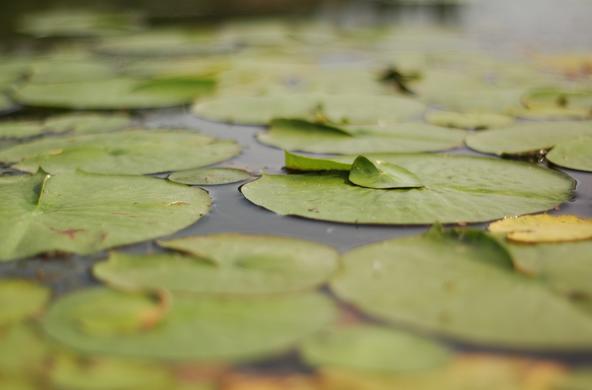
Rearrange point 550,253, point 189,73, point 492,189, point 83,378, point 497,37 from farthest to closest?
point 497,37 → point 189,73 → point 492,189 → point 550,253 → point 83,378

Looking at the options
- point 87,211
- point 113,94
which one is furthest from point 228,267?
point 113,94

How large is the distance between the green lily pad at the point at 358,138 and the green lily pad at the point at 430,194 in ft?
0.67

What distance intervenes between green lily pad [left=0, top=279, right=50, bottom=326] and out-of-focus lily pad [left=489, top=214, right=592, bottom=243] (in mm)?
795

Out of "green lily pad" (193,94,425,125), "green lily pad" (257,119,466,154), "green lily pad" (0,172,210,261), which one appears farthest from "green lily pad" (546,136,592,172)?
"green lily pad" (0,172,210,261)

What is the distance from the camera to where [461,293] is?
39.8 inches

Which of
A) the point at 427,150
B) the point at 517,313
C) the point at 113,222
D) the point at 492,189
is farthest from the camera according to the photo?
the point at 427,150

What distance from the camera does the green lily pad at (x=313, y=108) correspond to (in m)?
2.23

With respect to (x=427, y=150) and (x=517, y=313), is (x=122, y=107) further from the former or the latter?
(x=517, y=313)

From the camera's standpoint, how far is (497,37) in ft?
14.4

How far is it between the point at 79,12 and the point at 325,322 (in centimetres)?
674

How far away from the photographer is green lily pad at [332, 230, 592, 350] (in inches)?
35.6

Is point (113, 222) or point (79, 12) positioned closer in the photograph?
point (113, 222)

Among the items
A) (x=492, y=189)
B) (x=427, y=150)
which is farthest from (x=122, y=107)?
(x=492, y=189)

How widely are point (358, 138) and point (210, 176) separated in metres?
0.51
